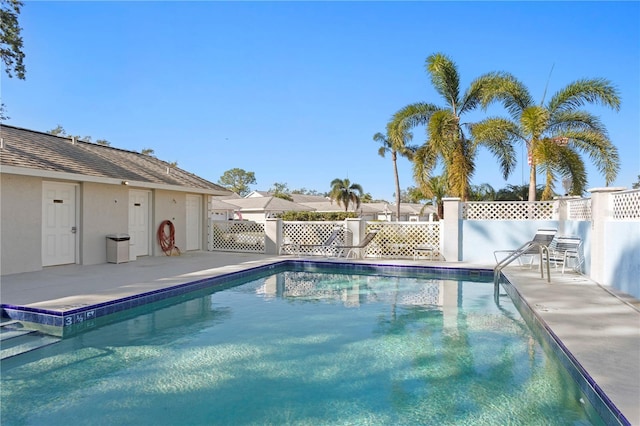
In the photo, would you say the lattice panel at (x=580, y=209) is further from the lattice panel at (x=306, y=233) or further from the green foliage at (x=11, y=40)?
the green foliage at (x=11, y=40)

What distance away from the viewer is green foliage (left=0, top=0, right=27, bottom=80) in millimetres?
11688

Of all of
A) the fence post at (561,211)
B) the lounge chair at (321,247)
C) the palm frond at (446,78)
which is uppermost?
the palm frond at (446,78)

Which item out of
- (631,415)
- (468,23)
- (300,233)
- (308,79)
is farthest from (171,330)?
(308,79)

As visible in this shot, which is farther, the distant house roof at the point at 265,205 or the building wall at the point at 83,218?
the distant house roof at the point at 265,205

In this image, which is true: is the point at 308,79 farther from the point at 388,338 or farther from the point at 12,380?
the point at 12,380

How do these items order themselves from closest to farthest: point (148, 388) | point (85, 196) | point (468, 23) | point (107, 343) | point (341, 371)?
point (148, 388), point (341, 371), point (107, 343), point (85, 196), point (468, 23)

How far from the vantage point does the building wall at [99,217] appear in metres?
11.0

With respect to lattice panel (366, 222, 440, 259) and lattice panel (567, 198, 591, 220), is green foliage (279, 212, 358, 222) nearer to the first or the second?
lattice panel (366, 222, 440, 259)

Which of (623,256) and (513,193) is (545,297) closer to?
(623,256)

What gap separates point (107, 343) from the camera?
17.9ft

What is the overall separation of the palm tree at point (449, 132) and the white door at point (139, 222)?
30.4 ft

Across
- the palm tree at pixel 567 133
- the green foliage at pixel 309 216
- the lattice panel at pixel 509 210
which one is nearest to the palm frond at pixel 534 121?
the palm tree at pixel 567 133

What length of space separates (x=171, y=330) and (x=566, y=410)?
5.08 metres

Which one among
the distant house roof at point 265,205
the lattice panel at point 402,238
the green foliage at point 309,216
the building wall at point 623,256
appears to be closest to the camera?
the building wall at point 623,256
